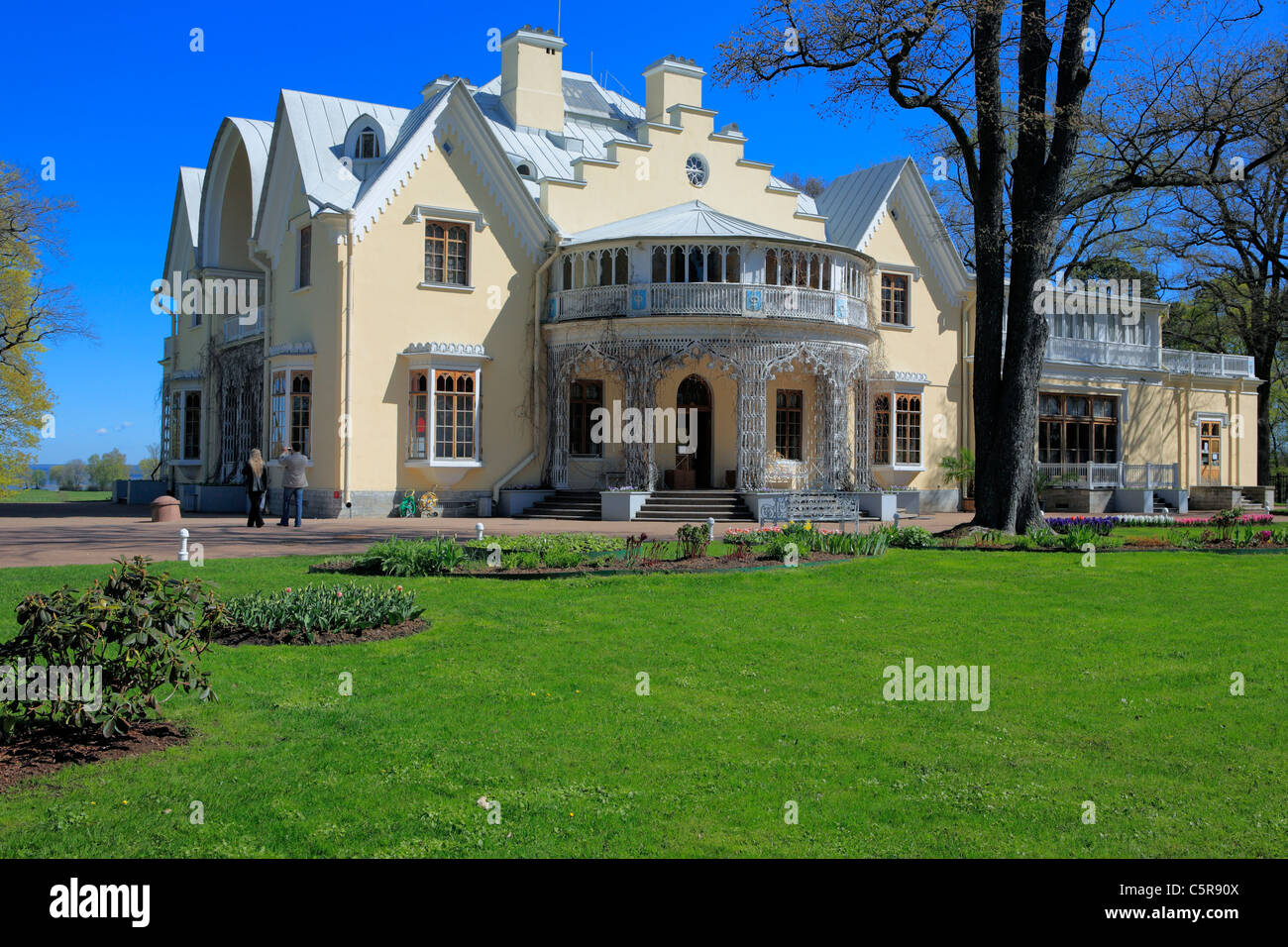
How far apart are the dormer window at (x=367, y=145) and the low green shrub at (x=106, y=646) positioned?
2424cm

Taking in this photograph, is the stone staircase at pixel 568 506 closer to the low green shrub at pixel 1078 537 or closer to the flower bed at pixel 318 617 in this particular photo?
the low green shrub at pixel 1078 537

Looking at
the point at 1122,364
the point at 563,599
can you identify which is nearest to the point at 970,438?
the point at 1122,364

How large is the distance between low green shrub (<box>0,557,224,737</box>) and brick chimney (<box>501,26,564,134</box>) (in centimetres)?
2883

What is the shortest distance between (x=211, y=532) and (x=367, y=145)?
513 inches

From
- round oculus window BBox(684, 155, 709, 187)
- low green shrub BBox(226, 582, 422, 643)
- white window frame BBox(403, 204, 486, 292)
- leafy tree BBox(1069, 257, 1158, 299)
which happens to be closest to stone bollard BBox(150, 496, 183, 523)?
white window frame BBox(403, 204, 486, 292)

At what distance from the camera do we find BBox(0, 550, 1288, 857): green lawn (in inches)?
196

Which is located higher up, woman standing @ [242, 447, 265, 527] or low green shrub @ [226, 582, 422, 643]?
woman standing @ [242, 447, 265, 527]

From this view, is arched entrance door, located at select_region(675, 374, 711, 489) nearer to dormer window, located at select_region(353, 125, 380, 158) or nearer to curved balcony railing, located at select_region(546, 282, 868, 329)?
curved balcony railing, located at select_region(546, 282, 868, 329)

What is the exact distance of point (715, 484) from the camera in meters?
30.1

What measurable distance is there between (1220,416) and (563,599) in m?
37.4

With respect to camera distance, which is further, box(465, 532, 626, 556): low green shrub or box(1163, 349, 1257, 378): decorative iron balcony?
box(1163, 349, 1257, 378): decorative iron balcony

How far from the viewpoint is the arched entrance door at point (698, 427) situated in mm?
30078
